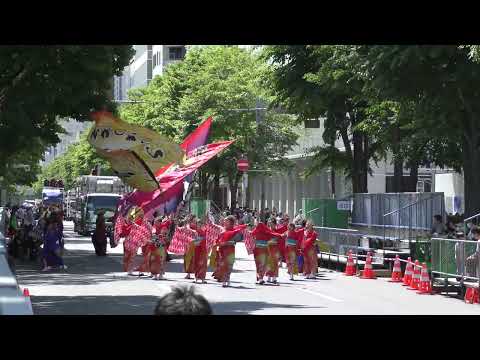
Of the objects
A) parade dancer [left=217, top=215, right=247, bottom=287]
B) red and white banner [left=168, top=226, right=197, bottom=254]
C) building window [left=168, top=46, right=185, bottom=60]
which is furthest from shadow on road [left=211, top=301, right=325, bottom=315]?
building window [left=168, top=46, right=185, bottom=60]

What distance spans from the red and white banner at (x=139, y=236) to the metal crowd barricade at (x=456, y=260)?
26.1ft

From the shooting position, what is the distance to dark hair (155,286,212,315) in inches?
148

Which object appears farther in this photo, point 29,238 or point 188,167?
point 188,167

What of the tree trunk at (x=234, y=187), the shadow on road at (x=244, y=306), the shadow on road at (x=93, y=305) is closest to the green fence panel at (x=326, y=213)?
the shadow on road at (x=93, y=305)

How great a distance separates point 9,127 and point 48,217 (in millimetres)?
4549

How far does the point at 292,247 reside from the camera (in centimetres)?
3003

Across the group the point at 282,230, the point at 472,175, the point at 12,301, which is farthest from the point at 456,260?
the point at 12,301

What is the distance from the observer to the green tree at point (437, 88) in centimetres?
2670

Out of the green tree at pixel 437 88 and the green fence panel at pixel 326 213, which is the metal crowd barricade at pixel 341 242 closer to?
the green fence panel at pixel 326 213

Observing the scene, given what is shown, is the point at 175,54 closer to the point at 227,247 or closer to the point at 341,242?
the point at 341,242

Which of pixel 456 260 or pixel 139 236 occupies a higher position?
pixel 139 236

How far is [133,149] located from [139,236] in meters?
5.60

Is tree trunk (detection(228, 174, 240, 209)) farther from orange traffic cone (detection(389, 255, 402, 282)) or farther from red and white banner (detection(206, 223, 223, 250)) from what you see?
orange traffic cone (detection(389, 255, 402, 282))
